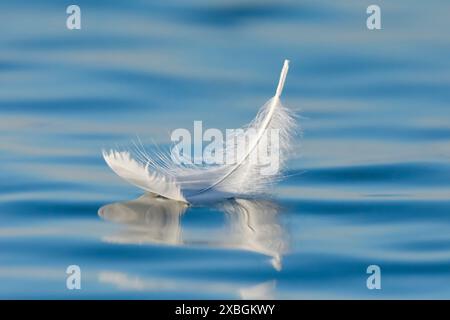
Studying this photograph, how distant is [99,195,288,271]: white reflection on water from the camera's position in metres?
5.53

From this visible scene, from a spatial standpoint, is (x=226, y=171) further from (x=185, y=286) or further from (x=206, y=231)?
(x=185, y=286)

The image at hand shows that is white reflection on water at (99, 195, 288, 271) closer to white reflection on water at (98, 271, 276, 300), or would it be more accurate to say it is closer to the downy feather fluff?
the downy feather fluff

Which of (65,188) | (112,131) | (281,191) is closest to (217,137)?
(281,191)

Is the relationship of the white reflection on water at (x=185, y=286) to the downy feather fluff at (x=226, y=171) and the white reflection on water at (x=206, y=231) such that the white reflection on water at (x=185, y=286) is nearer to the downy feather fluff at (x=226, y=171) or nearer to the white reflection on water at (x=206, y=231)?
the white reflection on water at (x=206, y=231)

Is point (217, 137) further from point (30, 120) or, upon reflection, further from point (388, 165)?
point (30, 120)

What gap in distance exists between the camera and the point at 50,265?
536 cm

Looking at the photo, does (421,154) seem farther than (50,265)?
Yes

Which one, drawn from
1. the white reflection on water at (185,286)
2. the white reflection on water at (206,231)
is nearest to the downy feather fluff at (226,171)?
the white reflection on water at (206,231)

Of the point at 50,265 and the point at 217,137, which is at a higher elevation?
the point at 217,137

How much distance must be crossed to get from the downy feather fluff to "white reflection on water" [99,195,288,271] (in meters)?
0.07

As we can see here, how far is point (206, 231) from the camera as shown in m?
5.70

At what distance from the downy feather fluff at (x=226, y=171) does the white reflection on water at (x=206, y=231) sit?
72 mm

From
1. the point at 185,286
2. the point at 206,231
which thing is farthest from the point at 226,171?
the point at 185,286

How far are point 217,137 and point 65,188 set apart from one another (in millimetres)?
852
